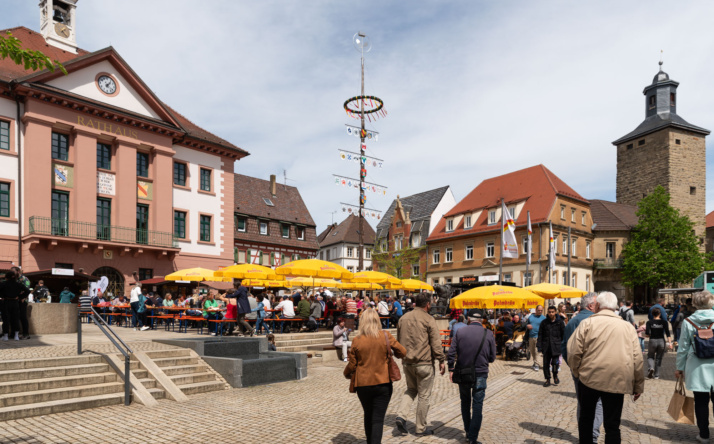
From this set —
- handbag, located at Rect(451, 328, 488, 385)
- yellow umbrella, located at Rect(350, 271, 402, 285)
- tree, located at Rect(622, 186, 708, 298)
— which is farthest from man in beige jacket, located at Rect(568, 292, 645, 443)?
tree, located at Rect(622, 186, 708, 298)

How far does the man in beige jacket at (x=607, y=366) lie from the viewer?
5055 mm

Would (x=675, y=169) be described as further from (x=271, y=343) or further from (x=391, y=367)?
(x=391, y=367)

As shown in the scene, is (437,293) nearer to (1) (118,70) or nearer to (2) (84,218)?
(2) (84,218)

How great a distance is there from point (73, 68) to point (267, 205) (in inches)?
985

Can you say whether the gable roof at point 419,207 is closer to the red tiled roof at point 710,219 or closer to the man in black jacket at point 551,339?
the red tiled roof at point 710,219

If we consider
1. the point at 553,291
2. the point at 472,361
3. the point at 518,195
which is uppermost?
the point at 518,195

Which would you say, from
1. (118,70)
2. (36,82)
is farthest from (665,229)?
(36,82)

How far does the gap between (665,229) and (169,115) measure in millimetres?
42574

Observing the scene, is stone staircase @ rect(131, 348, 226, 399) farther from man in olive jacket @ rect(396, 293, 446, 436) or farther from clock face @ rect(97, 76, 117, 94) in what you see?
clock face @ rect(97, 76, 117, 94)

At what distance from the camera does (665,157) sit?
53875mm

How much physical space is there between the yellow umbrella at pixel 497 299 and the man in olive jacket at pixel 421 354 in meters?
8.60

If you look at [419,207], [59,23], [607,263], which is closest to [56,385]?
[59,23]

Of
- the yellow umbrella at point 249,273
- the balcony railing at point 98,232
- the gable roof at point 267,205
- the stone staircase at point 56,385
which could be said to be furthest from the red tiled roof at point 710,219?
the stone staircase at point 56,385

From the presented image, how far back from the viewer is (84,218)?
87.8 feet
